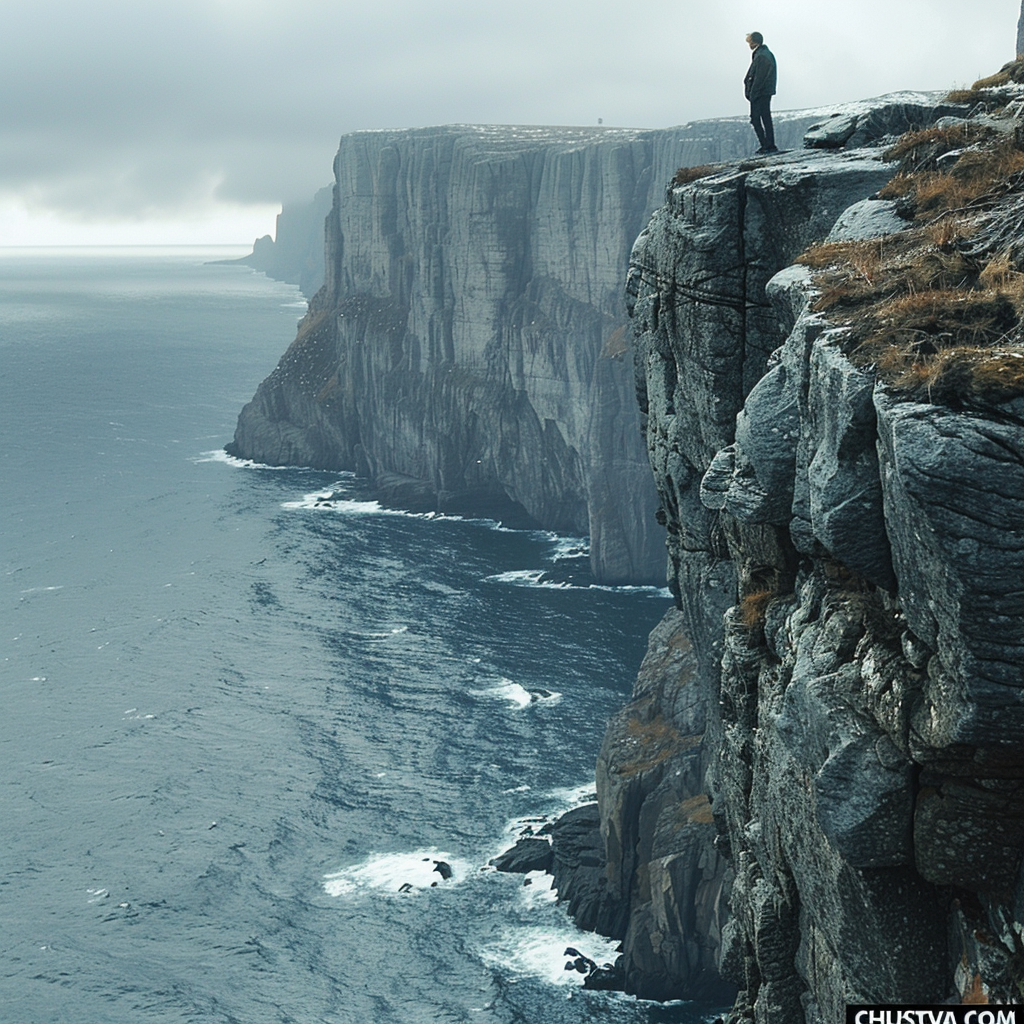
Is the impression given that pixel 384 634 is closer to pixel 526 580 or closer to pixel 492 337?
pixel 526 580

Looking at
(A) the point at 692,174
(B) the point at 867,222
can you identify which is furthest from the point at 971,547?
(A) the point at 692,174

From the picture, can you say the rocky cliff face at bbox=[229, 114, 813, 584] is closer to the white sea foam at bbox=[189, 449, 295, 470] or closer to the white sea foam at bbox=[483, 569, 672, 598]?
the white sea foam at bbox=[189, 449, 295, 470]

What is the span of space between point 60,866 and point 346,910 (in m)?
19.5

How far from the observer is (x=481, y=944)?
67.4 m

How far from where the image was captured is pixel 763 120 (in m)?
37.9

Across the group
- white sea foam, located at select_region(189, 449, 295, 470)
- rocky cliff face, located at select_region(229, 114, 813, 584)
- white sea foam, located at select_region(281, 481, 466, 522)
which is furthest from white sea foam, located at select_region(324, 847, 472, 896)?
white sea foam, located at select_region(189, 449, 295, 470)

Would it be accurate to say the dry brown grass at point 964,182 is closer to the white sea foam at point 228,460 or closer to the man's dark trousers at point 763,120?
the man's dark trousers at point 763,120

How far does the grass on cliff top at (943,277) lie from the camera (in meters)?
16.8

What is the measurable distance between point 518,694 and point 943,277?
80.1 m

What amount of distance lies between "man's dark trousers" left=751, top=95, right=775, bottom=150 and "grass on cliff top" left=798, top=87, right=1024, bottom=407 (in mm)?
7414

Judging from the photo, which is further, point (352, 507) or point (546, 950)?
point (352, 507)

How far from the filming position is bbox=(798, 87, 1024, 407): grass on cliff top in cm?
1678

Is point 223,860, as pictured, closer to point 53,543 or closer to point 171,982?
point 171,982

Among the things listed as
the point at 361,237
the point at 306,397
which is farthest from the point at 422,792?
the point at 361,237
